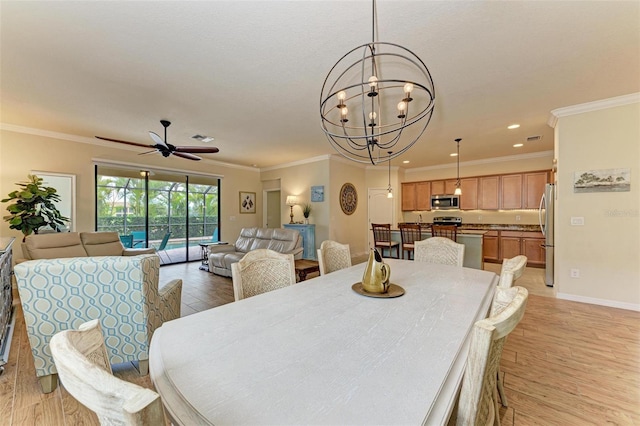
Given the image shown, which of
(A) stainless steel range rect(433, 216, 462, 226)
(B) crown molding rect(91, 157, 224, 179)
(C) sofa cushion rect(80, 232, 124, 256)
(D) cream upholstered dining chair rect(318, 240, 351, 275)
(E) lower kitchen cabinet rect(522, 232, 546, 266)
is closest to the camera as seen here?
(D) cream upholstered dining chair rect(318, 240, 351, 275)

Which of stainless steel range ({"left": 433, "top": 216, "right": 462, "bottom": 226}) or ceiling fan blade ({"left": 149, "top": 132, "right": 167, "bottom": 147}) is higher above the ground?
ceiling fan blade ({"left": 149, "top": 132, "right": 167, "bottom": 147})

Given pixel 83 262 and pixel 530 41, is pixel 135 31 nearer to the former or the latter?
pixel 83 262

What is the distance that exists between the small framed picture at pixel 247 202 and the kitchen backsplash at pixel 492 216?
5.09m

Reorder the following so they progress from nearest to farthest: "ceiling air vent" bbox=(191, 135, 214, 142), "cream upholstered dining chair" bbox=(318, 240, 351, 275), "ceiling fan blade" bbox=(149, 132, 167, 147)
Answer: "cream upholstered dining chair" bbox=(318, 240, 351, 275) → "ceiling fan blade" bbox=(149, 132, 167, 147) → "ceiling air vent" bbox=(191, 135, 214, 142)

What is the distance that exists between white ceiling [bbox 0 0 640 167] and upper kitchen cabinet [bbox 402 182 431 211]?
3612mm

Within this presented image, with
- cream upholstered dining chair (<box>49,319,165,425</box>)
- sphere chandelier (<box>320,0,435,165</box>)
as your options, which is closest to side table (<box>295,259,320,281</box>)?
sphere chandelier (<box>320,0,435,165</box>)

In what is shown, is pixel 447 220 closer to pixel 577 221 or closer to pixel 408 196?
pixel 408 196

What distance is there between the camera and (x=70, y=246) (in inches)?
155

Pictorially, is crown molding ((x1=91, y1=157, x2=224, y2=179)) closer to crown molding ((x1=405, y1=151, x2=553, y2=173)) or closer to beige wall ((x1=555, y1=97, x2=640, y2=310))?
crown molding ((x1=405, y1=151, x2=553, y2=173))

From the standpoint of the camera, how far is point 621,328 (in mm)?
2777

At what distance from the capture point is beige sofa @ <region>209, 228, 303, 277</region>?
502 centimetres

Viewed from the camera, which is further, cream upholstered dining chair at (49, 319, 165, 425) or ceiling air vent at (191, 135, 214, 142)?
ceiling air vent at (191, 135, 214, 142)

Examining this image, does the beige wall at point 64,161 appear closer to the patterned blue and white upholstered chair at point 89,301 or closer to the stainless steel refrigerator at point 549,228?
the patterned blue and white upholstered chair at point 89,301

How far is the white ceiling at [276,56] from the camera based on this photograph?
189 cm
